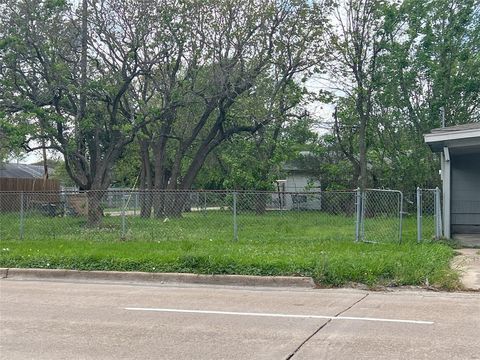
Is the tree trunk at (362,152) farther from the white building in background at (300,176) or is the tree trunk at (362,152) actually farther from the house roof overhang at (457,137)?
the house roof overhang at (457,137)

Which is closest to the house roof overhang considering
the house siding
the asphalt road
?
the house siding

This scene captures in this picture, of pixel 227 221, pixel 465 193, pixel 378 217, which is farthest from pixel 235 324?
pixel 465 193

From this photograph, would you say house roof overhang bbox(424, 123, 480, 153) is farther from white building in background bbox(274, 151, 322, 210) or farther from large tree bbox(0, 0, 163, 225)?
white building in background bbox(274, 151, 322, 210)

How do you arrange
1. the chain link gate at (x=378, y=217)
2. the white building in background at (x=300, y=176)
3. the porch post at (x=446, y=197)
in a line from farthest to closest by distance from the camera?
1. the white building in background at (x=300, y=176)
2. the porch post at (x=446, y=197)
3. the chain link gate at (x=378, y=217)

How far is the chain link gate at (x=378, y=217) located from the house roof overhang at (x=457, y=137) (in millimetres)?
1748

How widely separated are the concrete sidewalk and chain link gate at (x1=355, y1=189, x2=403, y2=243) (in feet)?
5.44

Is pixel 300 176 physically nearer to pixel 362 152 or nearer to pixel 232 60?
pixel 362 152

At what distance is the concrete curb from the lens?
33.1 ft

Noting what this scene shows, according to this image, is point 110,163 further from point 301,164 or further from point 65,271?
point 301,164

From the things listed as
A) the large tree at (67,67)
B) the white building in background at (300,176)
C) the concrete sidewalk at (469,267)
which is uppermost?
the large tree at (67,67)

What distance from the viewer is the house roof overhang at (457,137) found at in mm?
14352

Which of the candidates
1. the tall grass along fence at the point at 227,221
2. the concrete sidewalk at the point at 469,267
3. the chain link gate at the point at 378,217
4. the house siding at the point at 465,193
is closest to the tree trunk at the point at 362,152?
the tall grass along fence at the point at 227,221

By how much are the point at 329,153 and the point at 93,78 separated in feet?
53.6

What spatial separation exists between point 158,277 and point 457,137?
8.57 meters
